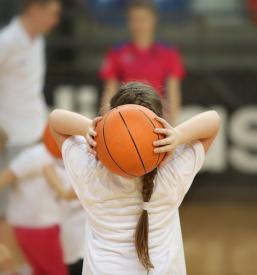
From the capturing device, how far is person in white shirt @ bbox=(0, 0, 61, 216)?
486cm

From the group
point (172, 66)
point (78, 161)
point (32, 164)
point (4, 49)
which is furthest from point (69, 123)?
point (172, 66)

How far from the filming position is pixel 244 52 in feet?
23.0

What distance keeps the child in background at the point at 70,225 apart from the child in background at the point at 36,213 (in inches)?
3.7

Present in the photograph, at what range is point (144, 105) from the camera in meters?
2.41

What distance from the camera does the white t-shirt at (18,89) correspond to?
4859 mm

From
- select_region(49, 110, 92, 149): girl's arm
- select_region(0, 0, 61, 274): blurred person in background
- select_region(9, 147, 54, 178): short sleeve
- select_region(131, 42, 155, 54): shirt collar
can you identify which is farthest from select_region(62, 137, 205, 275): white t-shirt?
select_region(131, 42, 155, 54): shirt collar

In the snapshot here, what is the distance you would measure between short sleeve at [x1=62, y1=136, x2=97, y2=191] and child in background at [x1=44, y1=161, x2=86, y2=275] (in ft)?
3.25

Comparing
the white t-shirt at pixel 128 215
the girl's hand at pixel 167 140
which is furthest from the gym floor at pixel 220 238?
the girl's hand at pixel 167 140

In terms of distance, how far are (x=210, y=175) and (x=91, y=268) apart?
15.1 ft

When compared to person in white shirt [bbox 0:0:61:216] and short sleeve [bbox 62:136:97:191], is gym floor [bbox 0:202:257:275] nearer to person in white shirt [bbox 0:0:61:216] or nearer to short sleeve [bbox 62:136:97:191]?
person in white shirt [bbox 0:0:61:216]

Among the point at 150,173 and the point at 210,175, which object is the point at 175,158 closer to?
the point at 150,173

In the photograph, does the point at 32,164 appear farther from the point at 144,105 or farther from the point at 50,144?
the point at 144,105

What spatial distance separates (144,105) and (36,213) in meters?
1.48

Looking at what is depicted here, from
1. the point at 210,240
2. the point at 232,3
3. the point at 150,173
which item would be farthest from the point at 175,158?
the point at 232,3
